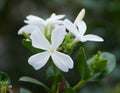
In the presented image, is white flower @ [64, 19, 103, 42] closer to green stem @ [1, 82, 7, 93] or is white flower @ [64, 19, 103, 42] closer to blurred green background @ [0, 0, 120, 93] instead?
green stem @ [1, 82, 7, 93]

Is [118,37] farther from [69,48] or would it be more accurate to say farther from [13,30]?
[69,48]

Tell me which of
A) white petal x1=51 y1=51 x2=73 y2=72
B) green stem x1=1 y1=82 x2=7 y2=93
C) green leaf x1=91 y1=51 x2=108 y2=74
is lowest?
green stem x1=1 y1=82 x2=7 y2=93

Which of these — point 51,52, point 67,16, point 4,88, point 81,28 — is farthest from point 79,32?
point 67,16

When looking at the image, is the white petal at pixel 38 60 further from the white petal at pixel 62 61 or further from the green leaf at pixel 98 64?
the green leaf at pixel 98 64

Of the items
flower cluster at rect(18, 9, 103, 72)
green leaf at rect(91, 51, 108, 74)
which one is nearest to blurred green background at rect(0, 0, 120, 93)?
green leaf at rect(91, 51, 108, 74)

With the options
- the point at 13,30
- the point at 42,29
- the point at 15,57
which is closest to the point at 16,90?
the point at 15,57

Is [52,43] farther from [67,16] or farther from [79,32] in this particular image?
[67,16]

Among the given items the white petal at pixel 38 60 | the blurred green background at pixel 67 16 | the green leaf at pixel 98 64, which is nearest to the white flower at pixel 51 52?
the white petal at pixel 38 60
